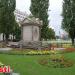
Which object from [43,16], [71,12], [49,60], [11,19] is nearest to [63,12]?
[71,12]

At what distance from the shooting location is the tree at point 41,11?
55.9 meters

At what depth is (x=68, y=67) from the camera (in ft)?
60.6

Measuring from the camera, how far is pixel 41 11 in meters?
56.5

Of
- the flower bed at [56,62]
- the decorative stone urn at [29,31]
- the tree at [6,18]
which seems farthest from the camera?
the tree at [6,18]

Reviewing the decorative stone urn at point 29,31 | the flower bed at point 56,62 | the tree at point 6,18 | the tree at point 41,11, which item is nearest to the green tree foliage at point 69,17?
the tree at point 41,11

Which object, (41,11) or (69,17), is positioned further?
(41,11)

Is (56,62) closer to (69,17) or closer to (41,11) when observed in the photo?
(69,17)

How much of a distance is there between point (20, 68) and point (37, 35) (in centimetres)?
2041

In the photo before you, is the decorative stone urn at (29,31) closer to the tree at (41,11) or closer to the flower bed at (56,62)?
the flower bed at (56,62)

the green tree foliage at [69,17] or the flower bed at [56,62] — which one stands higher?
the green tree foliage at [69,17]

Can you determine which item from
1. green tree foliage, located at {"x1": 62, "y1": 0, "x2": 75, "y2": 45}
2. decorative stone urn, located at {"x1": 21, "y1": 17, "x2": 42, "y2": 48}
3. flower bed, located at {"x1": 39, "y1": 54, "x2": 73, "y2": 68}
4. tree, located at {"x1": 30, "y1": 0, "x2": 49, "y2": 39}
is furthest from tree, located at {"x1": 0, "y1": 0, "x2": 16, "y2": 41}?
flower bed, located at {"x1": 39, "y1": 54, "x2": 73, "y2": 68}

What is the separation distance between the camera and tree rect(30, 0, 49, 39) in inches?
2202

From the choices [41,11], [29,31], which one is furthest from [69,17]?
[29,31]

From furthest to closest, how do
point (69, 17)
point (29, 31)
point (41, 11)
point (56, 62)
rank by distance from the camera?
1. point (41, 11)
2. point (69, 17)
3. point (29, 31)
4. point (56, 62)
